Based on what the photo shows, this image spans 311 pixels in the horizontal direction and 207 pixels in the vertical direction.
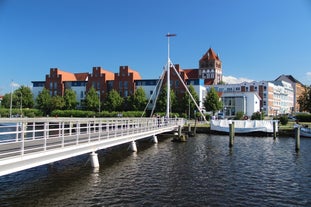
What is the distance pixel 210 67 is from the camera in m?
150

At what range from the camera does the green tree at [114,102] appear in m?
80.3

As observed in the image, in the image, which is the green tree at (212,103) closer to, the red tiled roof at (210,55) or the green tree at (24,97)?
the green tree at (24,97)

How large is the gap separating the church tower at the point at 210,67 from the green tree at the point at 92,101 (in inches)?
3043

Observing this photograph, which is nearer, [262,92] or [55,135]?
[55,135]

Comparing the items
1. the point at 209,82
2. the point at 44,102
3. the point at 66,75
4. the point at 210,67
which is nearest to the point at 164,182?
the point at 44,102

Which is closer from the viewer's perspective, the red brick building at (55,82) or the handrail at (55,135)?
the handrail at (55,135)

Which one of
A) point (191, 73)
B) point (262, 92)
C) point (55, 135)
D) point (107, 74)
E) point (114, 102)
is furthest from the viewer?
point (191, 73)

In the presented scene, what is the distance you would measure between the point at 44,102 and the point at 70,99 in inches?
319

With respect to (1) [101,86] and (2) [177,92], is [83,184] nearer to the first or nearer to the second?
(2) [177,92]

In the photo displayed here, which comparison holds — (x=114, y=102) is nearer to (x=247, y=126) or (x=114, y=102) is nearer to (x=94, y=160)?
(x=247, y=126)

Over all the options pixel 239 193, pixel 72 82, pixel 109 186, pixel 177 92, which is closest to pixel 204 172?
pixel 239 193

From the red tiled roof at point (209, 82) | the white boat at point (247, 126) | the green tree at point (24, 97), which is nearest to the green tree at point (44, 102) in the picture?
the green tree at point (24, 97)

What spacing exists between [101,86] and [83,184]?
75.1 metres

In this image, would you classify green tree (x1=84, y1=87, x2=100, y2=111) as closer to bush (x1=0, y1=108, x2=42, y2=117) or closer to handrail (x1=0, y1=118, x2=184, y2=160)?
bush (x1=0, y1=108, x2=42, y2=117)
